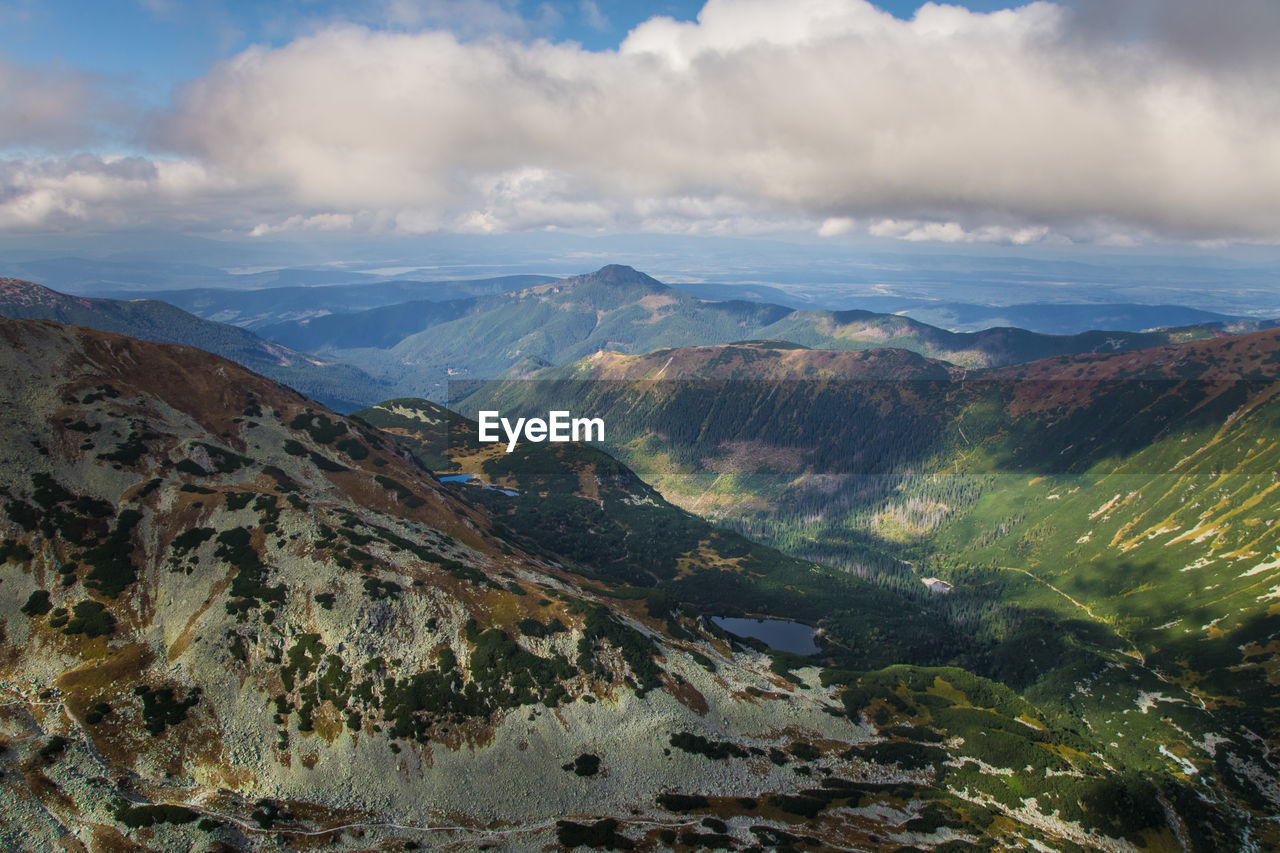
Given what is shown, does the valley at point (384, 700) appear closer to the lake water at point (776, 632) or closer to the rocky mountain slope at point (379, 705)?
the rocky mountain slope at point (379, 705)

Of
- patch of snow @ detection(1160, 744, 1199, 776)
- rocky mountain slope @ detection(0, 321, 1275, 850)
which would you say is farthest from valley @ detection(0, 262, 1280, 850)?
patch of snow @ detection(1160, 744, 1199, 776)

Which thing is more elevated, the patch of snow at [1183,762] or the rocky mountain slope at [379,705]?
the rocky mountain slope at [379,705]

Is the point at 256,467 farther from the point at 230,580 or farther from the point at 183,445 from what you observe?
the point at 230,580

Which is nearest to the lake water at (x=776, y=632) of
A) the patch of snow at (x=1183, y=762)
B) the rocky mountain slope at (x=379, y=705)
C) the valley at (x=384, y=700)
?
the valley at (x=384, y=700)

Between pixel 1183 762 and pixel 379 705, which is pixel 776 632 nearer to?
pixel 1183 762

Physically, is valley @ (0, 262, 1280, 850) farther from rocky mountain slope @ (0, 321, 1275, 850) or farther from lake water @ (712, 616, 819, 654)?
lake water @ (712, 616, 819, 654)

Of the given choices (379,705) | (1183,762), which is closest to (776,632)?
(1183,762)
